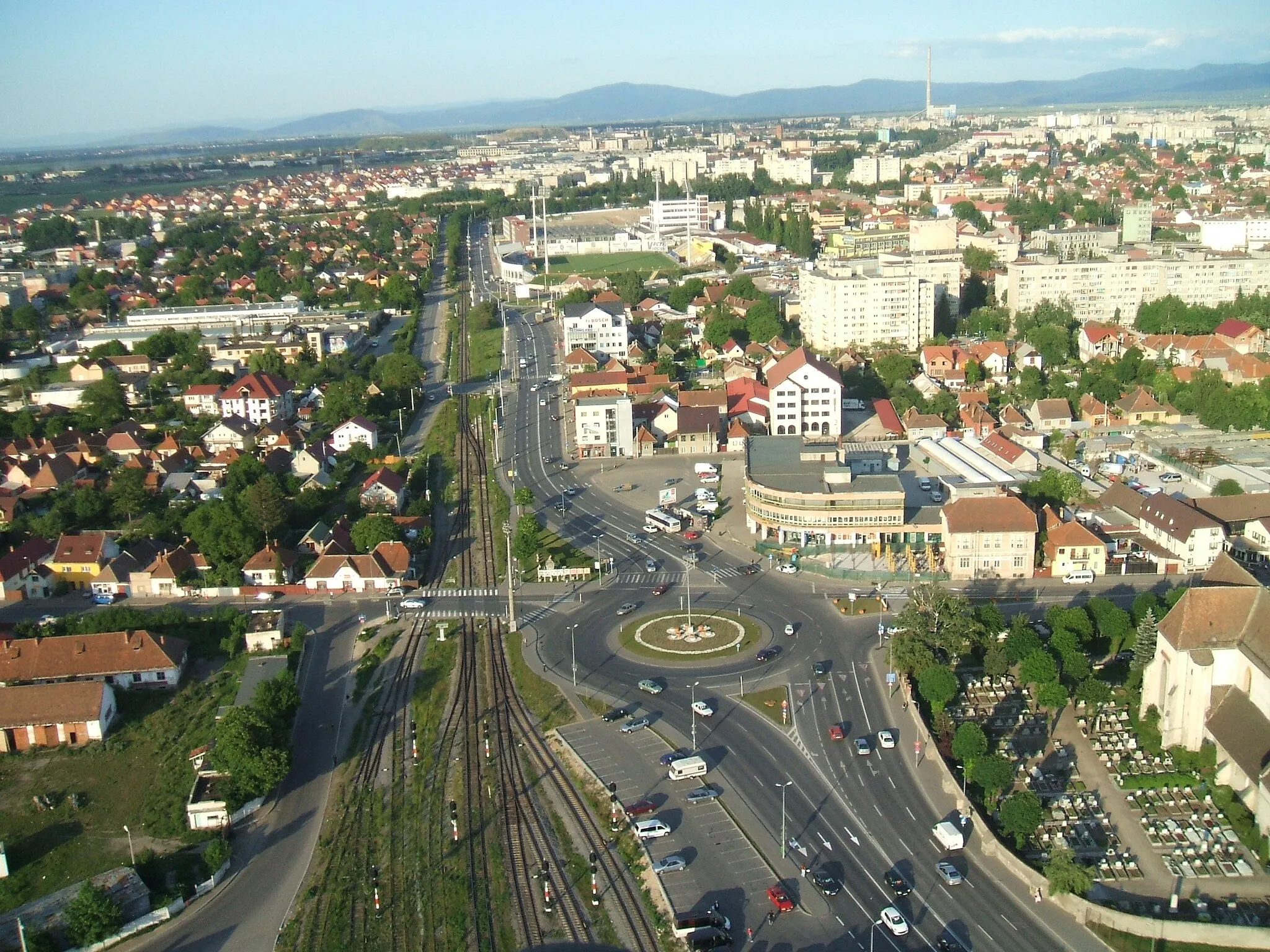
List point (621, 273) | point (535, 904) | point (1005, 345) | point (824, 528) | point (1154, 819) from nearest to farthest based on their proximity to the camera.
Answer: point (535, 904), point (1154, 819), point (824, 528), point (1005, 345), point (621, 273)

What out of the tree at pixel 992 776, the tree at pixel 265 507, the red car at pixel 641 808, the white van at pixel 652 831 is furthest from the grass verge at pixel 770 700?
the tree at pixel 265 507

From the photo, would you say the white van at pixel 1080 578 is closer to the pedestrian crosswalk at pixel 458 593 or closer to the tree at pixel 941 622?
the tree at pixel 941 622

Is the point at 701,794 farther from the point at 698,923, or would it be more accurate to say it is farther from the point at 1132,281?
the point at 1132,281

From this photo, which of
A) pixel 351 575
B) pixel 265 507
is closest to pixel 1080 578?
pixel 351 575

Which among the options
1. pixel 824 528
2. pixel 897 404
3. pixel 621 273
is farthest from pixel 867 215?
pixel 824 528

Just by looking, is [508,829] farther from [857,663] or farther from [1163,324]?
[1163,324]

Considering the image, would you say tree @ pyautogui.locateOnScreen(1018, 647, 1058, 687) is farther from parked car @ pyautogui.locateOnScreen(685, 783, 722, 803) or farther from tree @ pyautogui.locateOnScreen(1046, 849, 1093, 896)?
parked car @ pyautogui.locateOnScreen(685, 783, 722, 803)
